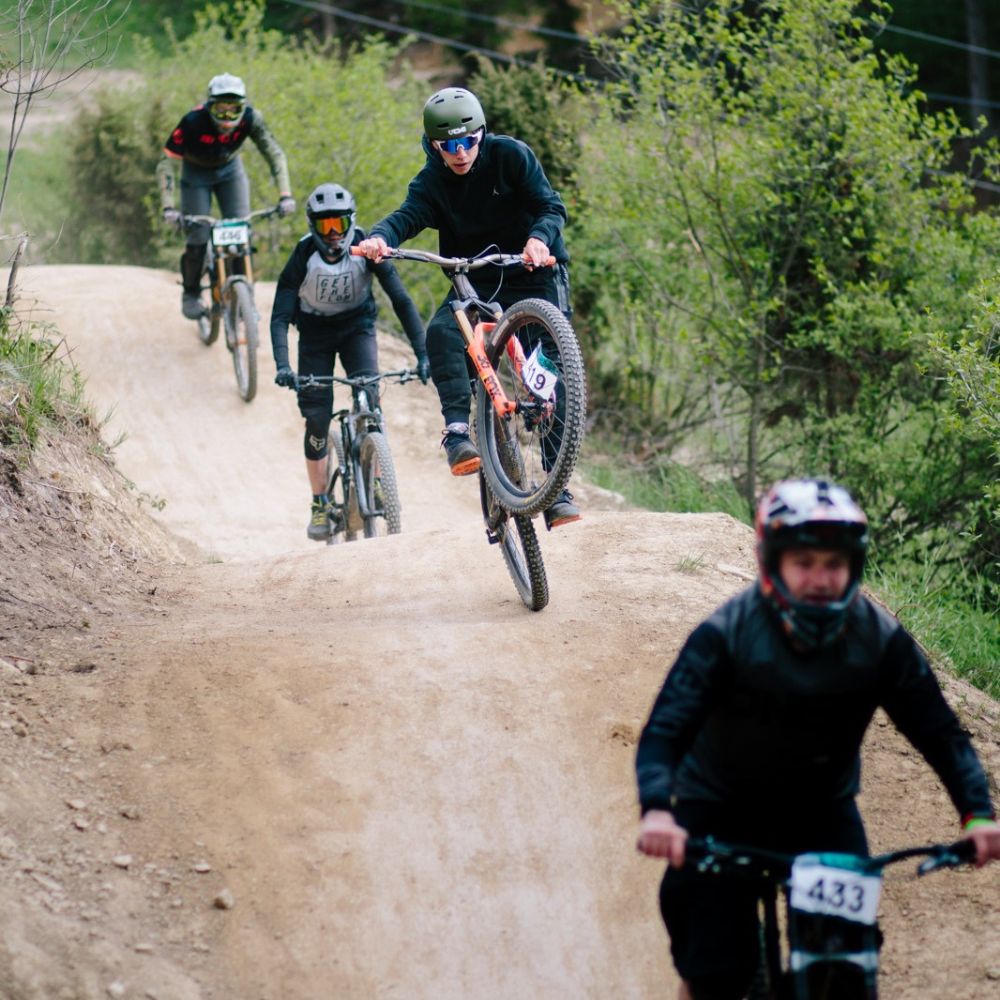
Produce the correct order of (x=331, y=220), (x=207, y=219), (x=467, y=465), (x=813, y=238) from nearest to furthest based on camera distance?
(x=467, y=465), (x=331, y=220), (x=207, y=219), (x=813, y=238)

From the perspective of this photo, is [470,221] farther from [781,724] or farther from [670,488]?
[670,488]

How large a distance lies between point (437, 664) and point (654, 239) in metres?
9.65

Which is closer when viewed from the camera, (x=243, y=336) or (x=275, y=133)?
(x=243, y=336)

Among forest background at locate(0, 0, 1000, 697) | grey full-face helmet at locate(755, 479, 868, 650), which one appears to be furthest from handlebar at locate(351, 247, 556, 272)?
grey full-face helmet at locate(755, 479, 868, 650)

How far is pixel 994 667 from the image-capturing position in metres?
8.38

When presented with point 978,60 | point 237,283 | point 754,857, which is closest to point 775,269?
point 237,283

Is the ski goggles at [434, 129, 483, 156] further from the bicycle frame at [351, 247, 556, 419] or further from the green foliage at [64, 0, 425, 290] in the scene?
the green foliage at [64, 0, 425, 290]

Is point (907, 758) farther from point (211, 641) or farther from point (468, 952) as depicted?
point (211, 641)

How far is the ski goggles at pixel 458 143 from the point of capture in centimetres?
604

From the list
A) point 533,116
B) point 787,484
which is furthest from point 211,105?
point 787,484

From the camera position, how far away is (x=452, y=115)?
19.6 feet

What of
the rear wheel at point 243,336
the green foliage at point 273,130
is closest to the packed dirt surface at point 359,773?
the rear wheel at point 243,336

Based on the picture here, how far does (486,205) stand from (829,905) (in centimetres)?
418

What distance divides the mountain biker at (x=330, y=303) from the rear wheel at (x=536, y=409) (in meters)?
1.85
